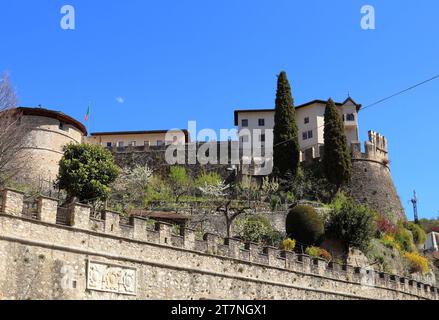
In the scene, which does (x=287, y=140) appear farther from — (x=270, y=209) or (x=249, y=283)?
(x=249, y=283)

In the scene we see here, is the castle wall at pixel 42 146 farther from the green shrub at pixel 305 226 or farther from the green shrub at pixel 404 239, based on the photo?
the green shrub at pixel 404 239

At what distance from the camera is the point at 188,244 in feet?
74.3

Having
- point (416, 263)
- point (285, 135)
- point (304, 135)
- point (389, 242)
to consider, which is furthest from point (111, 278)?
point (304, 135)

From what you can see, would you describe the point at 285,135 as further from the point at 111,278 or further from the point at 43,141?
the point at 111,278

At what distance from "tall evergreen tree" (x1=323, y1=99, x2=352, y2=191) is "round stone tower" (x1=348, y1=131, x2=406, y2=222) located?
2.19 metres

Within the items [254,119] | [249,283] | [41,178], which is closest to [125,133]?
[254,119]

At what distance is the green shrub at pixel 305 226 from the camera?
38.9 m

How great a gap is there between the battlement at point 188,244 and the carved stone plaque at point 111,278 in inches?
Result: 25.5

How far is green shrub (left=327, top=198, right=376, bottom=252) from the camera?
128ft

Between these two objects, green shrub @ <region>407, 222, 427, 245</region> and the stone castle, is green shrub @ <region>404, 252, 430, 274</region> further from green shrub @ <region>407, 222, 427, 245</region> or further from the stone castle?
the stone castle

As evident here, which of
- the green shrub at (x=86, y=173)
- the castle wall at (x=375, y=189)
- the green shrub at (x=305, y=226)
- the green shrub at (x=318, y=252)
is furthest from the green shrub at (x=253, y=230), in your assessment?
the castle wall at (x=375, y=189)

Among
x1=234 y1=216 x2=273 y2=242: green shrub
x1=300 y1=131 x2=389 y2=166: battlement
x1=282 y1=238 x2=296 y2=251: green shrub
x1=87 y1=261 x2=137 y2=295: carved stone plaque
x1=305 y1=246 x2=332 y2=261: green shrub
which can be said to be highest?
x1=300 y1=131 x2=389 y2=166: battlement

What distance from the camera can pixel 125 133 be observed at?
237ft

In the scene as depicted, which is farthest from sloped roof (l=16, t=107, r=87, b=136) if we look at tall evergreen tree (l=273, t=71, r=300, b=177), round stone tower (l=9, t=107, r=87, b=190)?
tall evergreen tree (l=273, t=71, r=300, b=177)
